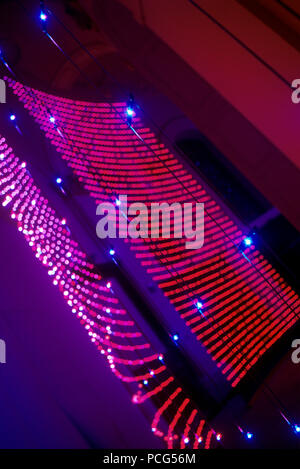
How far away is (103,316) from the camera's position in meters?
2.19

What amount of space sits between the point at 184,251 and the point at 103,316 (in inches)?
38.0

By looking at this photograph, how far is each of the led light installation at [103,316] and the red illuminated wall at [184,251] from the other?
0.38m

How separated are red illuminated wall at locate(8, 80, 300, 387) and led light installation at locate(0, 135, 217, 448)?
0.38m

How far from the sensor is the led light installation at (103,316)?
2.03m

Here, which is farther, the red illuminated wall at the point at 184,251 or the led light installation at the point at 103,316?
the red illuminated wall at the point at 184,251

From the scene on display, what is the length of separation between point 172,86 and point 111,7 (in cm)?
60

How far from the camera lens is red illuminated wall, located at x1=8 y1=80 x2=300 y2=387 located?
2.48 metres

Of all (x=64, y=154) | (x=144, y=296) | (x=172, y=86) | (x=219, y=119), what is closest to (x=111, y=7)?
(x=172, y=86)

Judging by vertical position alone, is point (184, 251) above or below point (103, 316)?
above

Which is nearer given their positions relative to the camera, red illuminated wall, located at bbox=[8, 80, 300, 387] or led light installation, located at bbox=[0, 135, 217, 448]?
led light installation, located at bbox=[0, 135, 217, 448]

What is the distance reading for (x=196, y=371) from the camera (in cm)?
230

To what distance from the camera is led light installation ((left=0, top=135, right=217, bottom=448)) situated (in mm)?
2029

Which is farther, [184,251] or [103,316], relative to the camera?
[184,251]

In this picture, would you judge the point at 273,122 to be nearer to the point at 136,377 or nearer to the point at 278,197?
the point at 278,197
